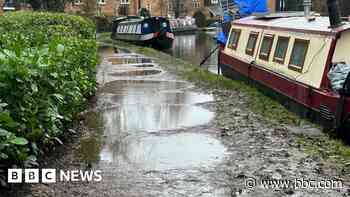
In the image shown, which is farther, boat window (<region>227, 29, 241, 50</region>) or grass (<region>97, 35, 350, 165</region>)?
boat window (<region>227, 29, 241, 50</region>)

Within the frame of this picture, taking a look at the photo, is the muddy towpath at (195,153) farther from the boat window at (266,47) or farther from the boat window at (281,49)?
the boat window at (266,47)

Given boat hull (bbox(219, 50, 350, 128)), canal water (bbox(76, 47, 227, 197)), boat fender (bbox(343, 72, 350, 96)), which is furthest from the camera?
boat hull (bbox(219, 50, 350, 128))

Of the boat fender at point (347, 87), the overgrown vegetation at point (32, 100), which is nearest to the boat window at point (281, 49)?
the boat fender at point (347, 87)

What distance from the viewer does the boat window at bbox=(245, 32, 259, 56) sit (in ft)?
44.5

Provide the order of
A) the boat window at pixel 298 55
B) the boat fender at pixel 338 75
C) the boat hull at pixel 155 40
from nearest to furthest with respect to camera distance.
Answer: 1. the boat fender at pixel 338 75
2. the boat window at pixel 298 55
3. the boat hull at pixel 155 40

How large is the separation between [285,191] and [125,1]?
5256cm

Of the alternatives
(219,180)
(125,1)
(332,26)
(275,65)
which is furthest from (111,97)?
(125,1)

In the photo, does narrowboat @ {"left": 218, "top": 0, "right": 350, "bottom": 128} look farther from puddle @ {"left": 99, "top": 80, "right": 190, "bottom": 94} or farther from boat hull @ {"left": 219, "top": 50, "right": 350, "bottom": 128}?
puddle @ {"left": 99, "top": 80, "right": 190, "bottom": 94}

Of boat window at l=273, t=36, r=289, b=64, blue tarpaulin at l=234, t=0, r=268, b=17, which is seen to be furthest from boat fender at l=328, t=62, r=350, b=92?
blue tarpaulin at l=234, t=0, r=268, b=17

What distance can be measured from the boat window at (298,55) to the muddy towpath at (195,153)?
113 cm

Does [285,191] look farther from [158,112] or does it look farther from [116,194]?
[158,112]

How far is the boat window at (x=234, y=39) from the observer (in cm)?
1553

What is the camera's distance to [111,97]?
36.4 ft

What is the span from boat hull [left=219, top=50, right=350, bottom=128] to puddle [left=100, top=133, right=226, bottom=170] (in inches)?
77.9
